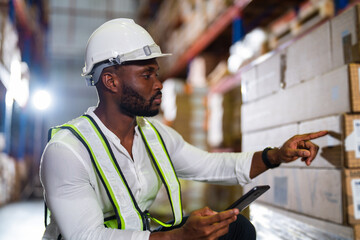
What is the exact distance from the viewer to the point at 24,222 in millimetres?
4355

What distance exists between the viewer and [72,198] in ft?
4.62

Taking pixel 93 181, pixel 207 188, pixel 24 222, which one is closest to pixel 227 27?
pixel 207 188

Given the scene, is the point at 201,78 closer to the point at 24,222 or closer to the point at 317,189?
the point at 24,222

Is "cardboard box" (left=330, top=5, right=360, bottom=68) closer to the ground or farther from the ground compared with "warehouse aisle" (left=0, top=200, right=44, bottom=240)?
farther from the ground

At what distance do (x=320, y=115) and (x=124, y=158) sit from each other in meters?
1.07

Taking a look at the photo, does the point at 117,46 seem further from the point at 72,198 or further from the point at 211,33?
the point at 211,33

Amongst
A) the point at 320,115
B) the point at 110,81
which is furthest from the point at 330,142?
the point at 110,81

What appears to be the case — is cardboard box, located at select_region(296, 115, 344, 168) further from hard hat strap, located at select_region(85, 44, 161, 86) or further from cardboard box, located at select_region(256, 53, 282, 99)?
hard hat strap, located at select_region(85, 44, 161, 86)

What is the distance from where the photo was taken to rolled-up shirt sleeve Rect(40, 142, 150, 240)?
1.36 meters

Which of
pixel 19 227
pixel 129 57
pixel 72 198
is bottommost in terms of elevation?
pixel 19 227

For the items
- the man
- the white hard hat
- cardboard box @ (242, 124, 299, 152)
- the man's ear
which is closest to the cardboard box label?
the man

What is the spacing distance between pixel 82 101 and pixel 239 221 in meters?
13.9

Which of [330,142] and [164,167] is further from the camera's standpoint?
[330,142]

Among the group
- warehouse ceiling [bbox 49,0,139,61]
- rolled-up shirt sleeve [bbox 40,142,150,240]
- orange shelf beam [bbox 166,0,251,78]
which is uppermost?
warehouse ceiling [bbox 49,0,139,61]
